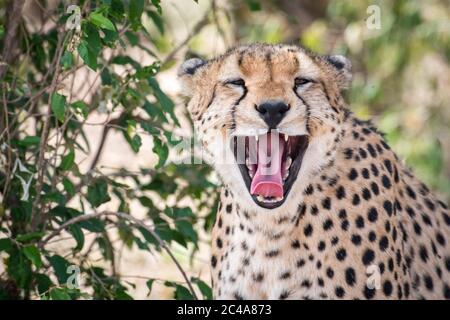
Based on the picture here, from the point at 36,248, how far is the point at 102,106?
0.55 metres

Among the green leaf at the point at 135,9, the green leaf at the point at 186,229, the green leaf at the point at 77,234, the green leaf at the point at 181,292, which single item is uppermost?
the green leaf at the point at 135,9

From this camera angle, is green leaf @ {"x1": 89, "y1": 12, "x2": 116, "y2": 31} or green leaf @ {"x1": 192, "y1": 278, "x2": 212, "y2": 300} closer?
green leaf @ {"x1": 89, "y1": 12, "x2": 116, "y2": 31}

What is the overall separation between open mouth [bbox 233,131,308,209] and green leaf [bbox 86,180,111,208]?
78 cm

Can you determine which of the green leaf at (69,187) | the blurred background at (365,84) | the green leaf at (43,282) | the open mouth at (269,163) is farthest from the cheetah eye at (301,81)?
the blurred background at (365,84)

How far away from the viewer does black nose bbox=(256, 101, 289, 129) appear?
3.14m

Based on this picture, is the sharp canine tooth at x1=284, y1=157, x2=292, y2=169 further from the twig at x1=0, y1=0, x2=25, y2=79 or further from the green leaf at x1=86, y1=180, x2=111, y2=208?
the twig at x1=0, y1=0, x2=25, y2=79

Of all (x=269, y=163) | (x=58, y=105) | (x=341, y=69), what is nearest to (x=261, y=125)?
(x=269, y=163)

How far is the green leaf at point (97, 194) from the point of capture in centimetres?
395

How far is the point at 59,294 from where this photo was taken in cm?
340

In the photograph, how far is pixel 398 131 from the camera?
263 inches

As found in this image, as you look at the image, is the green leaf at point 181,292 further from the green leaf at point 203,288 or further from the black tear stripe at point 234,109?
the black tear stripe at point 234,109

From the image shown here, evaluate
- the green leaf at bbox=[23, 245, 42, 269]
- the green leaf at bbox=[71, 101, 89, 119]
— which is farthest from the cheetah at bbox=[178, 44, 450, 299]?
the green leaf at bbox=[23, 245, 42, 269]

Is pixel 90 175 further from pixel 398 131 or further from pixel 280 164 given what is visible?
pixel 398 131

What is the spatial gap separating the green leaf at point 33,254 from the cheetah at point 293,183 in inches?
23.5
